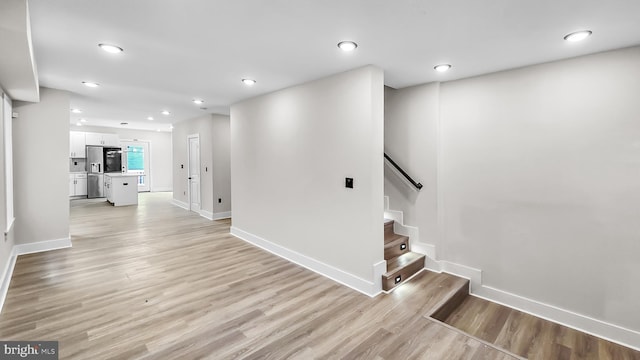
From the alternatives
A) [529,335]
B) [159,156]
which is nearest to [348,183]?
[529,335]

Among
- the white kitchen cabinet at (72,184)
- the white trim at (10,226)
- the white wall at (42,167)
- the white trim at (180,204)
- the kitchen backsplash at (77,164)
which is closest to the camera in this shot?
the white trim at (10,226)

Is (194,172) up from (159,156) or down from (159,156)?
down

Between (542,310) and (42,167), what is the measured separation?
6.72 metres

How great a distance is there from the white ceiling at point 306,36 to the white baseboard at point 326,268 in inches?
87.4

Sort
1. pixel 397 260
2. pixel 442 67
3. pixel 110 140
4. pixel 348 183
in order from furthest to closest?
pixel 110 140 → pixel 397 260 → pixel 348 183 → pixel 442 67

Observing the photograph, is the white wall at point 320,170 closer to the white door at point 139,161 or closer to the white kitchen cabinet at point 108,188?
the white kitchen cabinet at point 108,188

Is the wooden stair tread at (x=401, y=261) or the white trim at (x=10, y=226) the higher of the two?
the white trim at (x=10, y=226)

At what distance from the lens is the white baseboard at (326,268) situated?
9.82 ft

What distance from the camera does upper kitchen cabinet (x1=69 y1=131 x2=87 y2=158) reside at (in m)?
8.98

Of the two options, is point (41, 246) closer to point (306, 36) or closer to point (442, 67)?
point (306, 36)

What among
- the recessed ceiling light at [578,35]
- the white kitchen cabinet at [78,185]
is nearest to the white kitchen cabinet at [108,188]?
the white kitchen cabinet at [78,185]

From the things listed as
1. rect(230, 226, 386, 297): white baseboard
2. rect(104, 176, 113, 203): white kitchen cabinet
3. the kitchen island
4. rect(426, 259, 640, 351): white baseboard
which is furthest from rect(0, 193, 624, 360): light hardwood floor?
rect(104, 176, 113, 203): white kitchen cabinet

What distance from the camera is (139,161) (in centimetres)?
1124

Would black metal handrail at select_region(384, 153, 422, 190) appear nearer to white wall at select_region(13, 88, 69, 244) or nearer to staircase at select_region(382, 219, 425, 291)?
staircase at select_region(382, 219, 425, 291)
